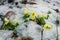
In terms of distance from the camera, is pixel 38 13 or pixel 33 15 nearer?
pixel 33 15

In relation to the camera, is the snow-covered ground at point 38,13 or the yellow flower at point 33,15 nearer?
the snow-covered ground at point 38,13

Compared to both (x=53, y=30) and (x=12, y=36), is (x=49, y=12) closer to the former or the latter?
(x=53, y=30)

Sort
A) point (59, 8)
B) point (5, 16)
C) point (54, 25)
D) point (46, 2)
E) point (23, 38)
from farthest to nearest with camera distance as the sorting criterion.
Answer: point (46, 2), point (59, 8), point (5, 16), point (54, 25), point (23, 38)

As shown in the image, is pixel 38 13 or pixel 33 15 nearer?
pixel 33 15

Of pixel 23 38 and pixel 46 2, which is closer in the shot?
pixel 23 38

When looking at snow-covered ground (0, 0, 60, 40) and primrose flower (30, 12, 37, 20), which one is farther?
primrose flower (30, 12, 37, 20)

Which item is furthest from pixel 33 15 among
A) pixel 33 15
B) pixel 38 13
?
pixel 38 13

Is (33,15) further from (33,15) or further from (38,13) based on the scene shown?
(38,13)

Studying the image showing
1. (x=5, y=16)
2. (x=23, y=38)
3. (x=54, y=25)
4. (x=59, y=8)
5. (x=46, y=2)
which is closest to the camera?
(x=23, y=38)

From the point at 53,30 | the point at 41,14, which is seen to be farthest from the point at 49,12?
the point at 53,30
